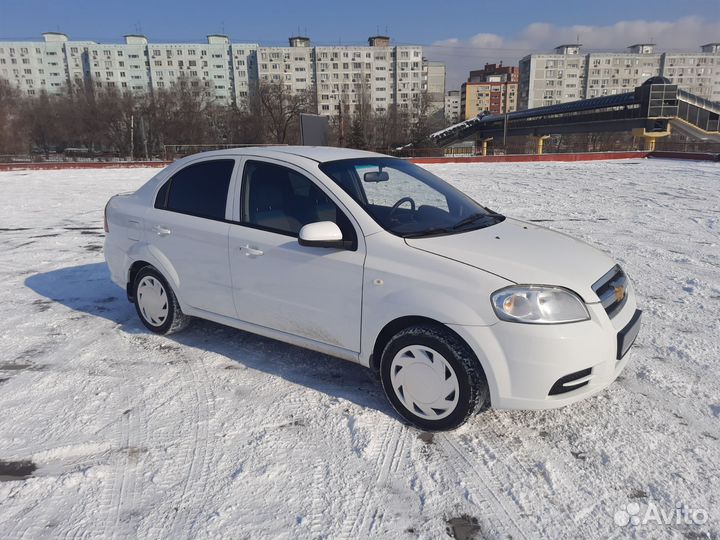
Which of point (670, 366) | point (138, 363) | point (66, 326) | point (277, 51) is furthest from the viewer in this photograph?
point (277, 51)

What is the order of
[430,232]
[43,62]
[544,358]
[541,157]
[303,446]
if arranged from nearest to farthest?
[544,358], [303,446], [430,232], [541,157], [43,62]

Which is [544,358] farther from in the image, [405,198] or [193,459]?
[193,459]

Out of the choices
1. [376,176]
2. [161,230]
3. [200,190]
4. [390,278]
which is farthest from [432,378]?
[161,230]

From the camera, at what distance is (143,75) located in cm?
11469

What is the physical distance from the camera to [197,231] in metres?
4.35

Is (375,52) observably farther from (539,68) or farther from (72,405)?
(72,405)

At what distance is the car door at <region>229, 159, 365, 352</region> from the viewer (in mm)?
3516

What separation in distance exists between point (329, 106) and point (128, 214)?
386ft

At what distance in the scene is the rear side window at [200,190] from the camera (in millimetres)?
4309

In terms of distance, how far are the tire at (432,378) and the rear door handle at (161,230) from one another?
7.94 ft

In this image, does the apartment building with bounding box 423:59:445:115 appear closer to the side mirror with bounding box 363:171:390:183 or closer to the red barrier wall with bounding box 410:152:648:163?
the red barrier wall with bounding box 410:152:648:163

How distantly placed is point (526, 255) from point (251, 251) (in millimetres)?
2039

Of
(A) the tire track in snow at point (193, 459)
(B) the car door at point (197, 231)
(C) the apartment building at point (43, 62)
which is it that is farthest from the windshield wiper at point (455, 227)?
(C) the apartment building at point (43, 62)

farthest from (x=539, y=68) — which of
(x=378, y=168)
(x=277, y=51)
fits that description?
(x=378, y=168)
